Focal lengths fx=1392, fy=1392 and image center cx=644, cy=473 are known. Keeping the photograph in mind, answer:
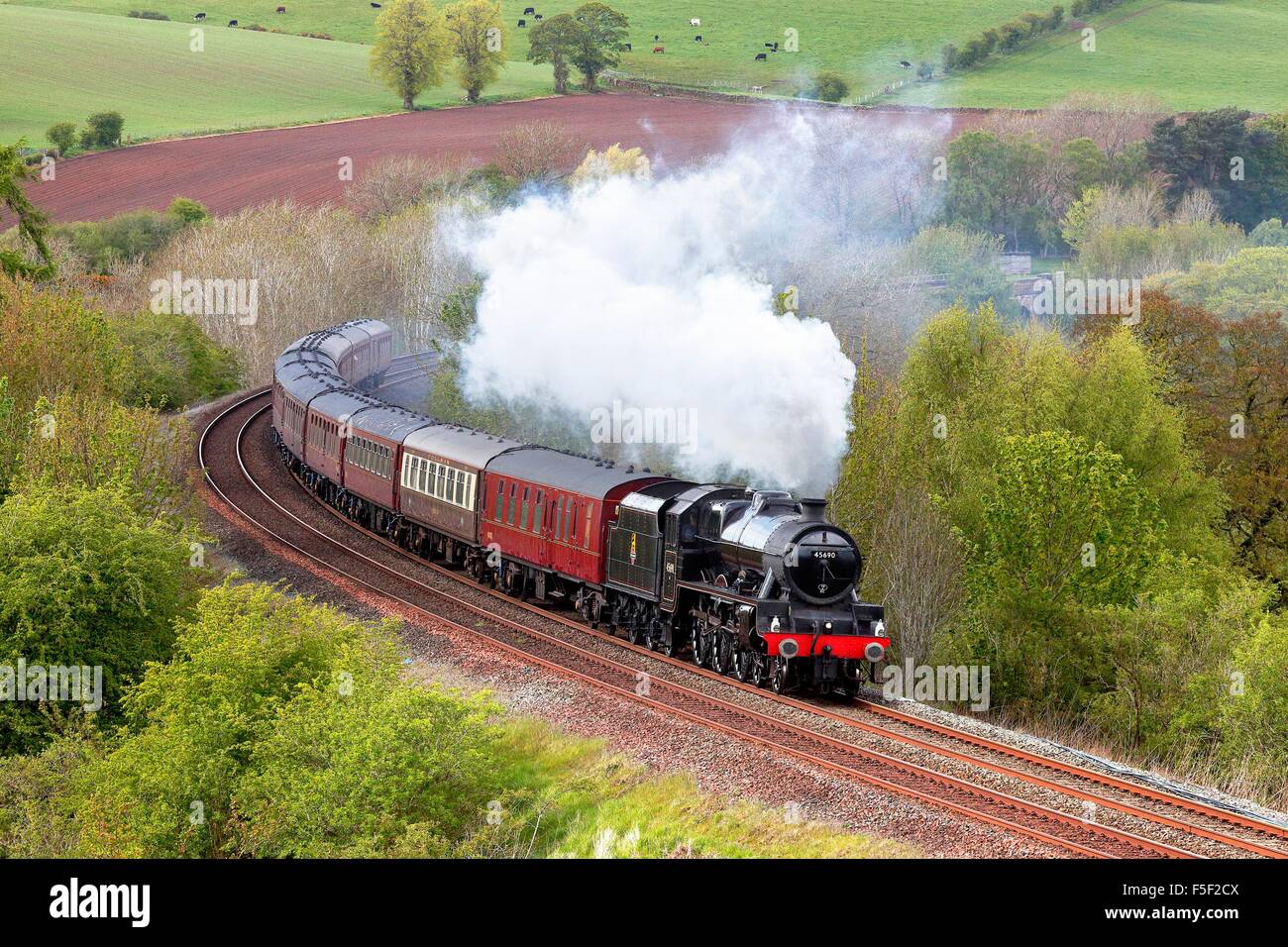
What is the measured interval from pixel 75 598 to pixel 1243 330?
140ft

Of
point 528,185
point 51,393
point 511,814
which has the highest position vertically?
point 528,185

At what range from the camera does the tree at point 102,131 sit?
100 metres

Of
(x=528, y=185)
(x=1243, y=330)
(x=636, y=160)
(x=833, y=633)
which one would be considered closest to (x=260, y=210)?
(x=528, y=185)

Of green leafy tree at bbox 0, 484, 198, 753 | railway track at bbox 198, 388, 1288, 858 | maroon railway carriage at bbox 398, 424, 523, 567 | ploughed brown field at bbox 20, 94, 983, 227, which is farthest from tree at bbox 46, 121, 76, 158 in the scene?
green leafy tree at bbox 0, 484, 198, 753

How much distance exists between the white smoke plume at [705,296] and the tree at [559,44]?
2832cm

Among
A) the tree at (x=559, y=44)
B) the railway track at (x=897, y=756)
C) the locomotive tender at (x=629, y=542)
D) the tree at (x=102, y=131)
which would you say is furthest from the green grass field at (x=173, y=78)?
the railway track at (x=897, y=756)

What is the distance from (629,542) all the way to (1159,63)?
11578 cm

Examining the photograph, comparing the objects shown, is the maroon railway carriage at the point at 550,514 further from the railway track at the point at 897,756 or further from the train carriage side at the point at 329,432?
the train carriage side at the point at 329,432

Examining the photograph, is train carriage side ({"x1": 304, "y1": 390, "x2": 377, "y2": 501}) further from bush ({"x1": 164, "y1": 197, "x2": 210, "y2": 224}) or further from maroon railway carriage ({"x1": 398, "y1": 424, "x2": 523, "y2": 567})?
bush ({"x1": 164, "y1": 197, "x2": 210, "y2": 224})

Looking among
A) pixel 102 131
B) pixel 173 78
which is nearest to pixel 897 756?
pixel 102 131

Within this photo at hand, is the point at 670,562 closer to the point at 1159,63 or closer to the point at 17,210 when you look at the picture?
the point at 17,210

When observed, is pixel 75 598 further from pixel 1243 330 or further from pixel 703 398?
pixel 1243 330
